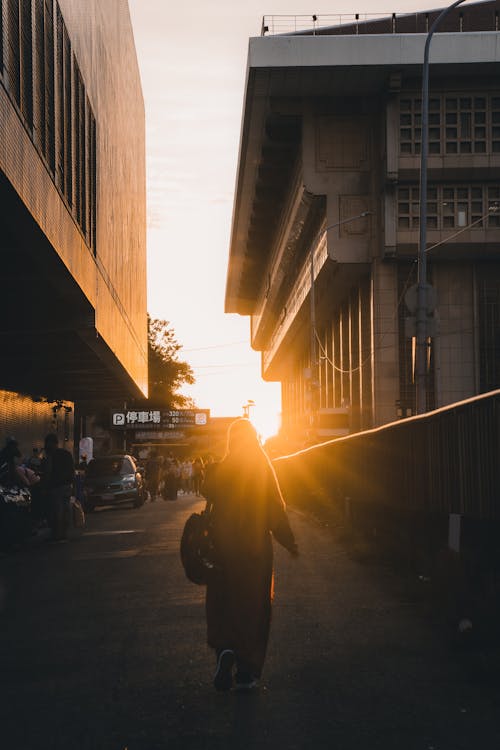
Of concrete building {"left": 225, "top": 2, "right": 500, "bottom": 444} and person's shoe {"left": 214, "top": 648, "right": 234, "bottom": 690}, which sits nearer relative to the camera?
person's shoe {"left": 214, "top": 648, "right": 234, "bottom": 690}

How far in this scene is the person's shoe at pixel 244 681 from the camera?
6566mm

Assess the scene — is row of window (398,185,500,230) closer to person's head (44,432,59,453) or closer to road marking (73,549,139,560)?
person's head (44,432,59,453)

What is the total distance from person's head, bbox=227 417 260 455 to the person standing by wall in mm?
11583

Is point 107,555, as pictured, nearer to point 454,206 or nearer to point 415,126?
point 454,206

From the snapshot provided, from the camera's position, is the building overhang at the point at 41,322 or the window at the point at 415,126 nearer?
the building overhang at the point at 41,322

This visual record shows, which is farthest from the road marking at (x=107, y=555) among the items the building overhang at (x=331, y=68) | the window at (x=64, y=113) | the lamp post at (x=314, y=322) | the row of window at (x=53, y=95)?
the building overhang at (x=331, y=68)

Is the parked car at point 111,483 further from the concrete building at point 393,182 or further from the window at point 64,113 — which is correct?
the concrete building at point 393,182

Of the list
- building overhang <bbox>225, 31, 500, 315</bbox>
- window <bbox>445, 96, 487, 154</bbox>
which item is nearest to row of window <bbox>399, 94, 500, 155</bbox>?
window <bbox>445, 96, 487, 154</bbox>

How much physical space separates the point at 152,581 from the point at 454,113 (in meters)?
38.1

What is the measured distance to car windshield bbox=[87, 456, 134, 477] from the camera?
3634cm

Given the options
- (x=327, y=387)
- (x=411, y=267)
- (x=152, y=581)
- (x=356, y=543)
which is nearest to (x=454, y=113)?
(x=411, y=267)

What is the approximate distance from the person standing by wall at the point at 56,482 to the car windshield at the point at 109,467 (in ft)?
56.2

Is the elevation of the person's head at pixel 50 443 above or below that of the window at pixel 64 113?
below

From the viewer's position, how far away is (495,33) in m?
46.6
